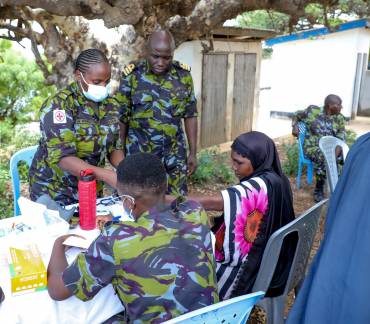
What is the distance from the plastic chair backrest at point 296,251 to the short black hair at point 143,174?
2.26 feet

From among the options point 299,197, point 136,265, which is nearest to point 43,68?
point 299,197

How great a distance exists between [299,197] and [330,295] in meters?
5.10

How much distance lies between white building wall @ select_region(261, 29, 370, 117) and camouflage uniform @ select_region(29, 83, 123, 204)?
1164 centimetres

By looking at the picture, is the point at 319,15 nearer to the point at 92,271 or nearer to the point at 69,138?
the point at 69,138

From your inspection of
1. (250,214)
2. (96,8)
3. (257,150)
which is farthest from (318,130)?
(250,214)

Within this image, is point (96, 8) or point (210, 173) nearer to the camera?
point (96, 8)

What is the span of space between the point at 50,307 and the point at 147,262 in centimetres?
41

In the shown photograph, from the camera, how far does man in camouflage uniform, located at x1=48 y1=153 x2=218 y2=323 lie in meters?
1.46

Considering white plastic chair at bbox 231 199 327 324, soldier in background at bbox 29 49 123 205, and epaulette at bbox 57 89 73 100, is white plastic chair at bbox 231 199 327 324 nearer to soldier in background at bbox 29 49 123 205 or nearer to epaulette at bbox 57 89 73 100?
soldier in background at bbox 29 49 123 205

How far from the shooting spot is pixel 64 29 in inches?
179

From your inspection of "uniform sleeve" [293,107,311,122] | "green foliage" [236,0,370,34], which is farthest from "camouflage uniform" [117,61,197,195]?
"uniform sleeve" [293,107,311,122]

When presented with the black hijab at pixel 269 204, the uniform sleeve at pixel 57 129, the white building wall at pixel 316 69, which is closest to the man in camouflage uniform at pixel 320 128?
the black hijab at pixel 269 204

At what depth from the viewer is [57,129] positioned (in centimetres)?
237

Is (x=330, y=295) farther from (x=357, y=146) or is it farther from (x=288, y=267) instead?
(x=288, y=267)
